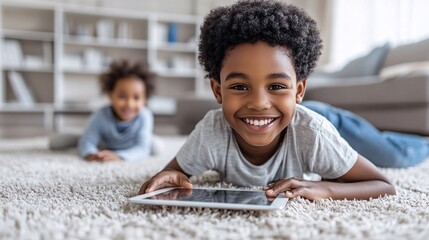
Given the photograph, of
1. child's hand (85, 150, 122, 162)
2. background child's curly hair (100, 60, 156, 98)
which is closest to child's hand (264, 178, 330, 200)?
child's hand (85, 150, 122, 162)

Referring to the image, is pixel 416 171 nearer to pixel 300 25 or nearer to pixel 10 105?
pixel 300 25

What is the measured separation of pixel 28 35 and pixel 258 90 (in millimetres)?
3174

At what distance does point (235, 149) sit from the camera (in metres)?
0.84

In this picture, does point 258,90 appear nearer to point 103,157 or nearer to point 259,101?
point 259,101

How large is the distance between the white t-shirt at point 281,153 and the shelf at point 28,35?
9.75ft

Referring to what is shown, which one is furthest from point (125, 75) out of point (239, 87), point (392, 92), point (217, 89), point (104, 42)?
point (104, 42)

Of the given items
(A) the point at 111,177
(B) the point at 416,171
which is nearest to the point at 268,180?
(A) the point at 111,177

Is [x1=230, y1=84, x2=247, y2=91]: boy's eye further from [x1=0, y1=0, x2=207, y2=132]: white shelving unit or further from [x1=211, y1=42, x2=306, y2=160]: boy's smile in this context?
[x1=0, y1=0, x2=207, y2=132]: white shelving unit

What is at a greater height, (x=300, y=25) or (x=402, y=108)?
(x=300, y=25)

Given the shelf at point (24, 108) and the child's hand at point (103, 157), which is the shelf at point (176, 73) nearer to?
the shelf at point (24, 108)

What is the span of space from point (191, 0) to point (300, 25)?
11.0 feet

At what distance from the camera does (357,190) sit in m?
0.76

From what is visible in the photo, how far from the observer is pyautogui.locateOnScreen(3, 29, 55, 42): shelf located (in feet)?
10.9

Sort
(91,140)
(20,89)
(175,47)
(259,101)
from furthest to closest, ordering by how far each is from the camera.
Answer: (175,47)
(20,89)
(91,140)
(259,101)
